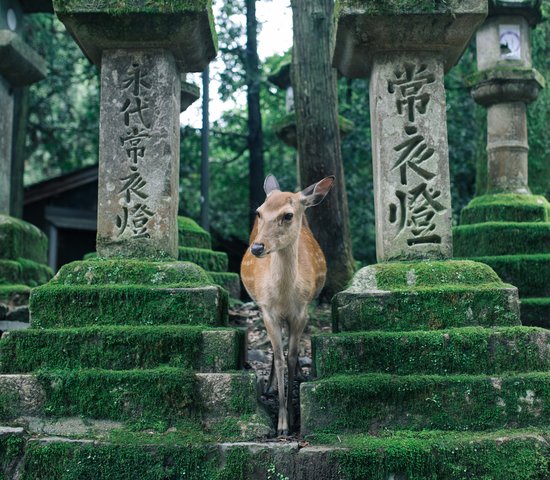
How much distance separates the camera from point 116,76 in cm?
567

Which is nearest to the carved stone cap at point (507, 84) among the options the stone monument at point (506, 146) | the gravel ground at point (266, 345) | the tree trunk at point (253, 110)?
the stone monument at point (506, 146)

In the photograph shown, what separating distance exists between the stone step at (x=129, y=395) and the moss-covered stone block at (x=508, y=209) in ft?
15.6

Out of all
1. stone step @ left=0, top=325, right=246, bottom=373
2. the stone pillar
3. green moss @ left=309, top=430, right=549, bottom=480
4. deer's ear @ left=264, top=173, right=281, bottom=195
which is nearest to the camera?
green moss @ left=309, top=430, right=549, bottom=480

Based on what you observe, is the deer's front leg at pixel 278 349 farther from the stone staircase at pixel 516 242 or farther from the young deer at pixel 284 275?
the stone staircase at pixel 516 242

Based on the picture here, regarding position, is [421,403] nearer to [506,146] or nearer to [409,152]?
[409,152]

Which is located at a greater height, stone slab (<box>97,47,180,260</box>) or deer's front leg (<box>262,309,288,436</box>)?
stone slab (<box>97,47,180,260</box>)

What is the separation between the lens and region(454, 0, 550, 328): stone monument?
7992mm

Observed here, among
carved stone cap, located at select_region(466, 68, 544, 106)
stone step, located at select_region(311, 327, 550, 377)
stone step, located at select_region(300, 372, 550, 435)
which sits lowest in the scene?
stone step, located at select_region(300, 372, 550, 435)

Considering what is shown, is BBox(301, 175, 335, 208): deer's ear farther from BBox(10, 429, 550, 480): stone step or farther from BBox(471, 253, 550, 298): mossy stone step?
BBox(471, 253, 550, 298): mossy stone step

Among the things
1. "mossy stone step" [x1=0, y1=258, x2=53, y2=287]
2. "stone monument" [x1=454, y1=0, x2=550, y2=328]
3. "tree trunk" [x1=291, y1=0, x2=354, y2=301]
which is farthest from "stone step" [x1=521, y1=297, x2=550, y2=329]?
"mossy stone step" [x1=0, y1=258, x2=53, y2=287]

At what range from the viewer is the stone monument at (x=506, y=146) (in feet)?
26.2

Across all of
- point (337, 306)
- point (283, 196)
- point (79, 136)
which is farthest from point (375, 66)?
point (79, 136)

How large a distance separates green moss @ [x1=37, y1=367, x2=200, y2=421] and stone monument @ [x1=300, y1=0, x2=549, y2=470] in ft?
2.55

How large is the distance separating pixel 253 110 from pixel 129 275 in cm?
1062
